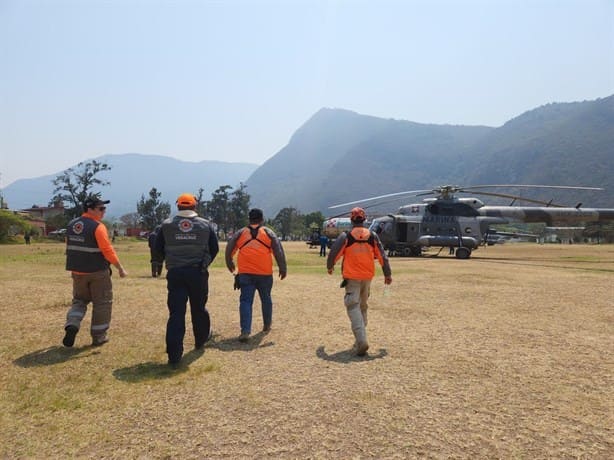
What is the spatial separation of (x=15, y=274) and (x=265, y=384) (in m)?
14.1

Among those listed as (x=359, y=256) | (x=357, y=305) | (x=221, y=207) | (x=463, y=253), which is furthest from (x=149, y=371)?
(x=221, y=207)

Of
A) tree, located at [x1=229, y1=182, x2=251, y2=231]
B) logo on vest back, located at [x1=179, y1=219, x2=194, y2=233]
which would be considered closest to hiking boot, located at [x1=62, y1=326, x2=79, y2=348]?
logo on vest back, located at [x1=179, y1=219, x2=194, y2=233]

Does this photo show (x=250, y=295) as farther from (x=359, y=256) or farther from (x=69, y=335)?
(x=69, y=335)

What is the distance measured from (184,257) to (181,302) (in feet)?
1.88

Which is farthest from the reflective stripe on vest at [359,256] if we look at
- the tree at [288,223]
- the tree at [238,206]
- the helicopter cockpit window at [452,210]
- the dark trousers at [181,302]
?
the tree at [288,223]

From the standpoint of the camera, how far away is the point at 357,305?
20.4 feet

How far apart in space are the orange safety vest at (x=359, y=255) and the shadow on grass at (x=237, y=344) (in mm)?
1605

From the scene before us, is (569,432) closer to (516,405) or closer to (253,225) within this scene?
(516,405)

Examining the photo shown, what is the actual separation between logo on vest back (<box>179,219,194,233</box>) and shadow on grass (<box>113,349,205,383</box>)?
1.66m

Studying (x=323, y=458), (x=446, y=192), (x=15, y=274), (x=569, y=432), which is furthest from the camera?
(x=446, y=192)

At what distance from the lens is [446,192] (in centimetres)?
2477

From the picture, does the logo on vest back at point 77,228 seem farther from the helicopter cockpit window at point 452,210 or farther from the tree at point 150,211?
the tree at point 150,211

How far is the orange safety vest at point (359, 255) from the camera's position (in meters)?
6.30

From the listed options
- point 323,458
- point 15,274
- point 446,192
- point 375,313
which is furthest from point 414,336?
point 446,192
